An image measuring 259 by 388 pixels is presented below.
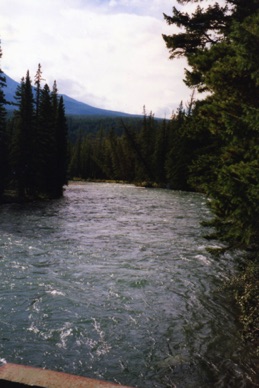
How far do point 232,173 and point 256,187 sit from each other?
1.72 m

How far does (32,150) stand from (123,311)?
35978mm

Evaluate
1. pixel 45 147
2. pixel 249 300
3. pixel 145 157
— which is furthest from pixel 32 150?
pixel 145 157

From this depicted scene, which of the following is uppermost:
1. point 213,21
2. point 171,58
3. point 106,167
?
point 213,21

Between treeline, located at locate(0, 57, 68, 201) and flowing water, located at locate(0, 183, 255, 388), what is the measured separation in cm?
2311

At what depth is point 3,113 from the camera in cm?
3638

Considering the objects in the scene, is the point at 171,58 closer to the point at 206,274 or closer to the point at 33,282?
the point at 206,274

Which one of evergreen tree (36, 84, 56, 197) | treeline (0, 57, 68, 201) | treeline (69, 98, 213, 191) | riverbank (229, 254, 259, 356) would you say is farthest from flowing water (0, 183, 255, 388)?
treeline (69, 98, 213, 191)

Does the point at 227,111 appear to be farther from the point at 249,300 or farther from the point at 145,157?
the point at 145,157

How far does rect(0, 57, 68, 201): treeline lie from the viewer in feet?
132

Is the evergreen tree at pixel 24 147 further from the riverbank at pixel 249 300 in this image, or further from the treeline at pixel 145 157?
the riverbank at pixel 249 300

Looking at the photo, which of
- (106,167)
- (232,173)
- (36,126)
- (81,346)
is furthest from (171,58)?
(106,167)

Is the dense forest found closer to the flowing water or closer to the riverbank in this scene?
the riverbank

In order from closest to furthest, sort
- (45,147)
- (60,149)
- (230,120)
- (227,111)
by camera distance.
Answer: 1. (230,120)
2. (227,111)
3. (45,147)
4. (60,149)

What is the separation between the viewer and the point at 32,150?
139ft
